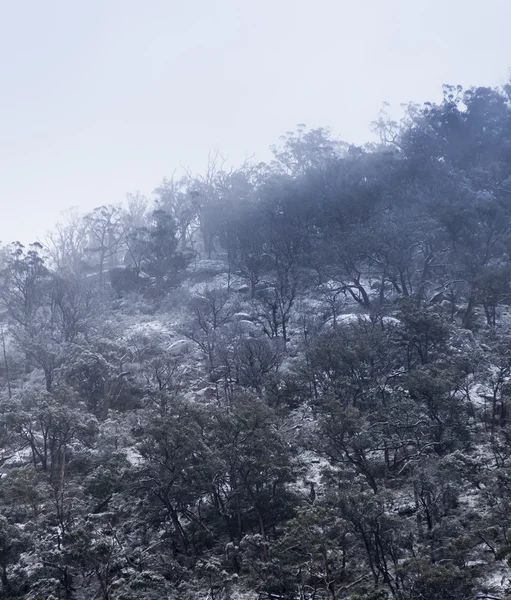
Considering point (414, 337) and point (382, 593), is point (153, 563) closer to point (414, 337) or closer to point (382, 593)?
point (382, 593)

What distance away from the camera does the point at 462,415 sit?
2480cm

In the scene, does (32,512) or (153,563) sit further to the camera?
(32,512)

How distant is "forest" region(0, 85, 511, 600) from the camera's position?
18.2 meters

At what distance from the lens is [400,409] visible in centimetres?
2412

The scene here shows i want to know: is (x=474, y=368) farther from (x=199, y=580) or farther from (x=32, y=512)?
(x=32, y=512)

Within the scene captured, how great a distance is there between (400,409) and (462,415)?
2.93 metres

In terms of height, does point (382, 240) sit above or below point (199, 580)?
A: above

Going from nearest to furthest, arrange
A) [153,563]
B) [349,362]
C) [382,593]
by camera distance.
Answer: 1. [382,593]
2. [153,563]
3. [349,362]

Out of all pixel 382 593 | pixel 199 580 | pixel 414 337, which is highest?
pixel 414 337

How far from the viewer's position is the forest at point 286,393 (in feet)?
59.8

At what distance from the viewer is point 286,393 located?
29.7m

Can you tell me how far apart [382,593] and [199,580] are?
693 cm

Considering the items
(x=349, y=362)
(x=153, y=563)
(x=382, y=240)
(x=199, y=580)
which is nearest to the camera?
(x=199, y=580)

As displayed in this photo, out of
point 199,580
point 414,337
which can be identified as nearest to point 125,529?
point 199,580
